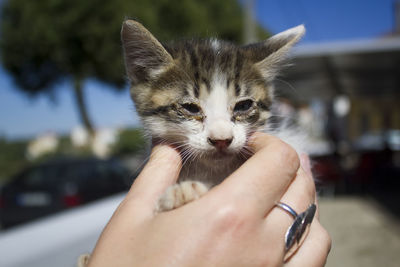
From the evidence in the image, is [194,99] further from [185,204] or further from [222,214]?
[222,214]

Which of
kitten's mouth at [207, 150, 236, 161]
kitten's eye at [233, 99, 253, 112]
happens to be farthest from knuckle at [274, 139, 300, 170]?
kitten's eye at [233, 99, 253, 112]

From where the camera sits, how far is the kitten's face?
1.60 metres

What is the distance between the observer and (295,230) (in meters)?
1.28

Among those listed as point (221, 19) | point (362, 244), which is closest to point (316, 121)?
point (221, 19)

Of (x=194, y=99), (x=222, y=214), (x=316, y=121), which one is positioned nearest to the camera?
(x=222, y=214)

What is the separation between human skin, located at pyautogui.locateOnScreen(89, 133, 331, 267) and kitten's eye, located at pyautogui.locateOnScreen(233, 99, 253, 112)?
0.39 m

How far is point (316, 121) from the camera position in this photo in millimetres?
22094

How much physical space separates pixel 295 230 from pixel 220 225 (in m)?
0.34

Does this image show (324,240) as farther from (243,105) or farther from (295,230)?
(243,105)

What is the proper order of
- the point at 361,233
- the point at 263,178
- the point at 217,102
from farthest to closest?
the point at 361,233 → the point at 217,102 → the point at 263,178

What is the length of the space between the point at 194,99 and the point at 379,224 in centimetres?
595

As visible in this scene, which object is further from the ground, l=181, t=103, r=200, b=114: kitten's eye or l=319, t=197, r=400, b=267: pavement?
l=181, t=103, r=200, b=114: kitten's eye

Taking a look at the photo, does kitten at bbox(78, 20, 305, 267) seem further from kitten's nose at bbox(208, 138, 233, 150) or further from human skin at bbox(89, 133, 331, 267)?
human skin at bbox(89, 133, 331, 267)

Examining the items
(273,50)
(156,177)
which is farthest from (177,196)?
(273,50)
